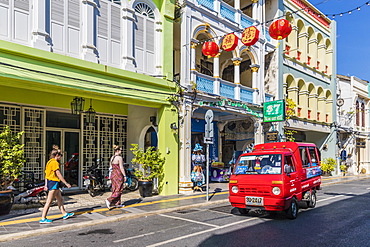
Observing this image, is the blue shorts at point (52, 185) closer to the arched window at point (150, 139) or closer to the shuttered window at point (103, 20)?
the shuttered window at point (103, 20)

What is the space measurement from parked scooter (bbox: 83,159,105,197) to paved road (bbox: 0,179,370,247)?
3571 millimetres

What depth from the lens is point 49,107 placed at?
12180 mm

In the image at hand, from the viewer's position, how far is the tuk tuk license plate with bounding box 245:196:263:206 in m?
7.98

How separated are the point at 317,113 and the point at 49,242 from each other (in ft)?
74.2

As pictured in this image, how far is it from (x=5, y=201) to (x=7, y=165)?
0.97 meters

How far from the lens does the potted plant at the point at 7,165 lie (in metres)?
8.14

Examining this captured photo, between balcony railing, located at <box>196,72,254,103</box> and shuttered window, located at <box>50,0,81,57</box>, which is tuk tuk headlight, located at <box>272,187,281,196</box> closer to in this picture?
balcony railing, located at <box>196,72,254,103</box>

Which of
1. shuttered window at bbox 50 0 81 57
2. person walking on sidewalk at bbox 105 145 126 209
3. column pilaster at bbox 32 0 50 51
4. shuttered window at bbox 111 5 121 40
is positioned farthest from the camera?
shuttered window at bbox 111 5 121 40

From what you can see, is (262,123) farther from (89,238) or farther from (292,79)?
(89,238)

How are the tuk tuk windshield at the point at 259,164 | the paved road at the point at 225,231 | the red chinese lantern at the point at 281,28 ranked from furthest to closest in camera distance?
the red chinese lantern at the point at 281,28
the tuk tuk windshield at the point at 259,164
the paved road at the point at 225,231

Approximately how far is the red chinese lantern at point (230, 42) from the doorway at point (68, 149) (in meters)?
7.56

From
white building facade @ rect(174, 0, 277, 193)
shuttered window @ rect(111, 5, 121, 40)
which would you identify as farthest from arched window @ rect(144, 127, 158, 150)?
shuttered window @ rect(111, 5, 121, 40)

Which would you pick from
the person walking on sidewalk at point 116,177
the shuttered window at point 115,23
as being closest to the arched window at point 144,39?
the shuttered window at point 115,23

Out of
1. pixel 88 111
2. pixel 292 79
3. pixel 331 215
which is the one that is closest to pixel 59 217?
pixel 88 111
